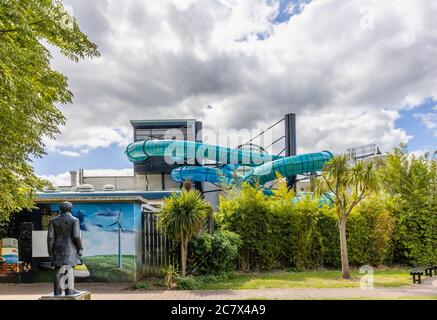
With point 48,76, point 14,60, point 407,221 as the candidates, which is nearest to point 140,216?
point 48,76

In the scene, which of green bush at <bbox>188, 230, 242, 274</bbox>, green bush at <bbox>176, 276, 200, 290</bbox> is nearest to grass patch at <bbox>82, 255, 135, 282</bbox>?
green bush at <bbox>176, 276, 200, 290</bbox>

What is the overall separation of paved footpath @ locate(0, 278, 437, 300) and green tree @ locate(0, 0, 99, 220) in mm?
3158

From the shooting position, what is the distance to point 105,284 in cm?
1068

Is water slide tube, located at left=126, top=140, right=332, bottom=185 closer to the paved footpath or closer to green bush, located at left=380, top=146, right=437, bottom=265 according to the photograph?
green bush, located at left=380, top=146, right=437, bottom=265

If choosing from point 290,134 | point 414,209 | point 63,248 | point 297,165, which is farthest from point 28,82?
point 290,134

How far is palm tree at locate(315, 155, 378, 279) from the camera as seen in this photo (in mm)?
11000

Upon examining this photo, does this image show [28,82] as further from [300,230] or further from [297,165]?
[297,165]

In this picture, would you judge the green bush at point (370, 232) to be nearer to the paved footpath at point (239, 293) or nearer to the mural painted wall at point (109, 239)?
the paved footpath at point (239, 293)

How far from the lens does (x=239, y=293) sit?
29.1 feet

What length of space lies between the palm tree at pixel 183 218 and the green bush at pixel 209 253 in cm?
49

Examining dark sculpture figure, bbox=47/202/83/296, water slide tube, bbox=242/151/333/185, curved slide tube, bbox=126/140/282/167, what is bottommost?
dark sculpture figure, bbox=47/202/83/296

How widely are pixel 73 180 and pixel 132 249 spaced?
24.7m
